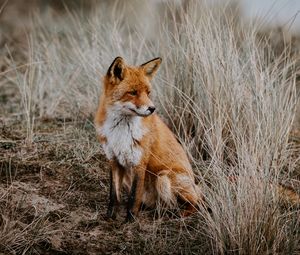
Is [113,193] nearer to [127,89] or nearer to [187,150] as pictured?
[187,150]

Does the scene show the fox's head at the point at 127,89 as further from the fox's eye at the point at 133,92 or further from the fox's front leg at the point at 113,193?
the fox's front leg at the point at 113,193

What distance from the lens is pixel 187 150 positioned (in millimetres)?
4266

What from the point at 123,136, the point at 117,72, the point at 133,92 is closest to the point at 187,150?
the point at 123,136

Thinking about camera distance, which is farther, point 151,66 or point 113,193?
point 151,66

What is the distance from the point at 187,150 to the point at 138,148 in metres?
0.46

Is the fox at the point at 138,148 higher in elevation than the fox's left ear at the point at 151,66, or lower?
lower

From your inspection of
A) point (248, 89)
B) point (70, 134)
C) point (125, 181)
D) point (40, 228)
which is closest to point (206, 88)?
point (248, 89)

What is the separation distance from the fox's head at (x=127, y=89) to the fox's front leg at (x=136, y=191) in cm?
50

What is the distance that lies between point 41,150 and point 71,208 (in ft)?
A: 3.66


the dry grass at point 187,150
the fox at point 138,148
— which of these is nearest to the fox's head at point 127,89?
the fox at point 138,148

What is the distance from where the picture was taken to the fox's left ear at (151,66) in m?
4.71

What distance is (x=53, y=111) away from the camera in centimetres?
700

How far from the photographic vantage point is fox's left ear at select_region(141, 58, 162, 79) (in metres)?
4.71

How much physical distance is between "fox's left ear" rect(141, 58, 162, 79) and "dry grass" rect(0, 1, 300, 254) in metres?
0.40
